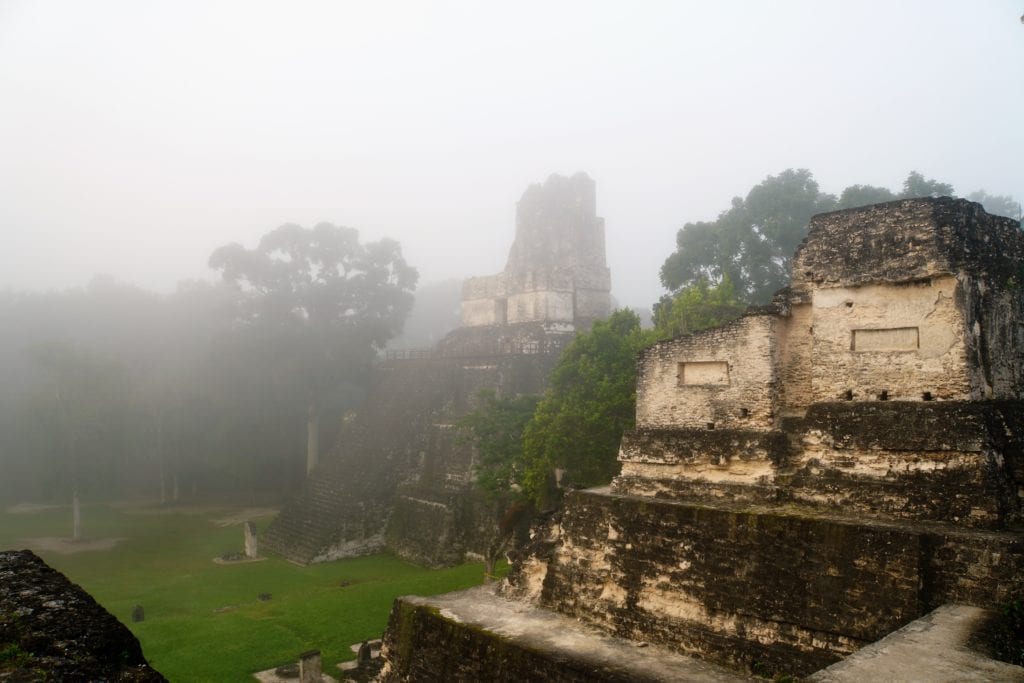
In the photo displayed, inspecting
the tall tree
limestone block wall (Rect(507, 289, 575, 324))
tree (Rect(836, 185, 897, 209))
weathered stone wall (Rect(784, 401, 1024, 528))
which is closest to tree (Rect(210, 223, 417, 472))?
limestone block wall (Rect(507, 289, 575, 324))

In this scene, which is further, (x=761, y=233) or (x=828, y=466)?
(x=761, y=233)

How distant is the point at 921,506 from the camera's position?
660 centimetres

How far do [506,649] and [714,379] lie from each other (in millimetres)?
3861

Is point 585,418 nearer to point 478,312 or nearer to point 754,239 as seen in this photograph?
point 754,239

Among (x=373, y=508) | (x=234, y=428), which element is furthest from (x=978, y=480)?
(x=234, y=428)

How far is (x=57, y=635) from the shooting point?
303 cm

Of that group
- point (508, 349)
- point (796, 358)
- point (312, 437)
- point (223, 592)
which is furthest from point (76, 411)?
point (796, 358)

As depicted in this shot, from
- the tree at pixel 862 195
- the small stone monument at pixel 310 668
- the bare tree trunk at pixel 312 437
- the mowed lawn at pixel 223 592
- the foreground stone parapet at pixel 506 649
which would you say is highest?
the tree at pixel 862 195

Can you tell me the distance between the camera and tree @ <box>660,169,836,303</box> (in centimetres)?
2150

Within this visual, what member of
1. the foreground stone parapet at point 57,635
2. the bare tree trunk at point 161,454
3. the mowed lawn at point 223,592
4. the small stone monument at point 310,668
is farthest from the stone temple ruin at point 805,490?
the bare tree trunk at point 161,454

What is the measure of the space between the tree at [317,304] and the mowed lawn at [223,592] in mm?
6927

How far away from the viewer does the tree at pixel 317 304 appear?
2698 cm

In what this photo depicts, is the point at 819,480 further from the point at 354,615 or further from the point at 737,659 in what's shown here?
the point at 354,615

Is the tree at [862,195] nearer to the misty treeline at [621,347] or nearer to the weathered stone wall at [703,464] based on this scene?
the misty treeline at [621,347]
